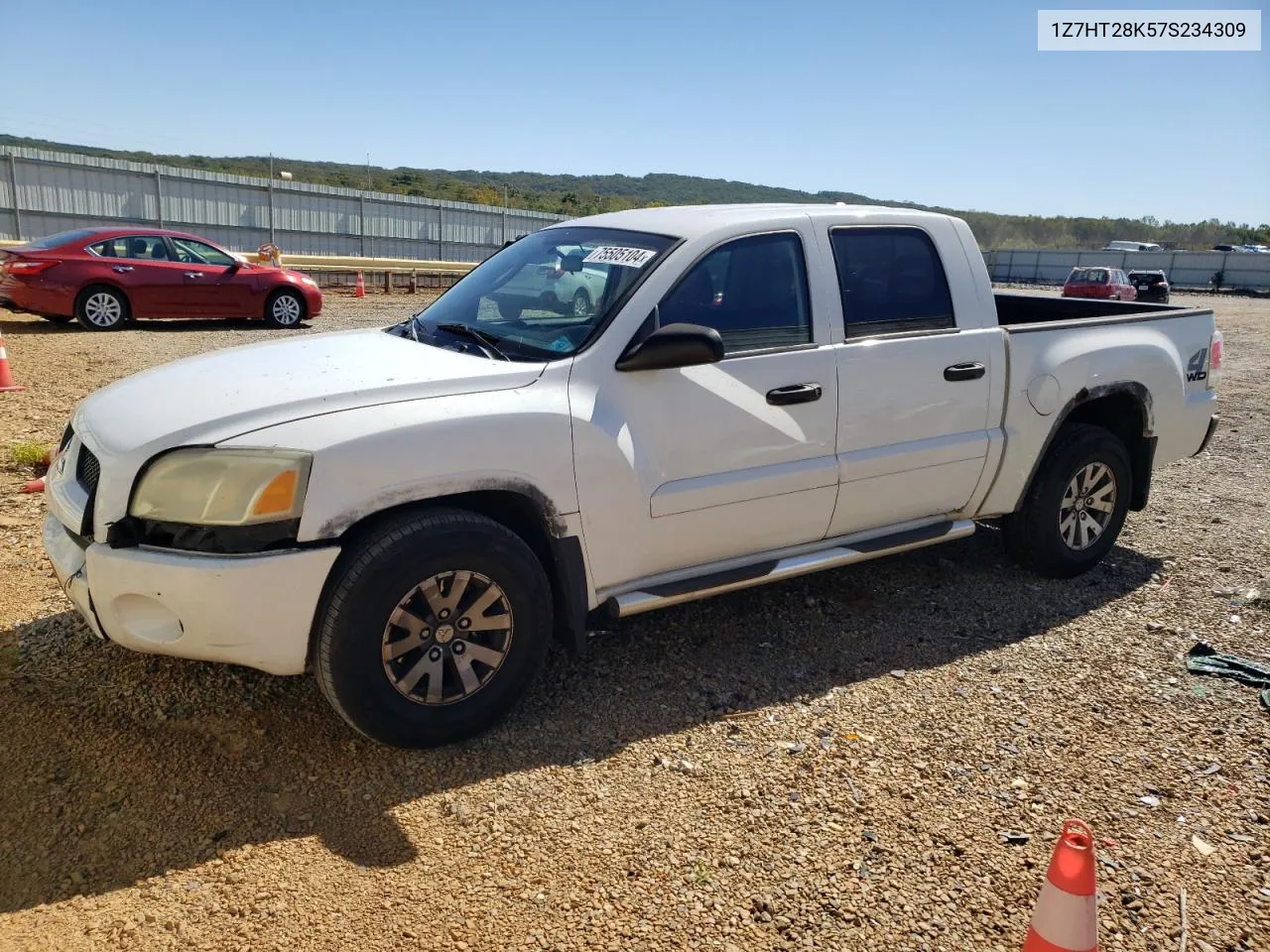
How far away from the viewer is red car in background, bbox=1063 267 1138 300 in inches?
1086

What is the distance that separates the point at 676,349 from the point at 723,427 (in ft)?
1.46

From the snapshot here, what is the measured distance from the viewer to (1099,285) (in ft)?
91.2

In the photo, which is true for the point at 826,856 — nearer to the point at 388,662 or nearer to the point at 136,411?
the point at 388,662

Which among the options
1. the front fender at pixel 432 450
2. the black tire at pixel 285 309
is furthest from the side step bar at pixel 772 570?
the black tire at pixel 285 309

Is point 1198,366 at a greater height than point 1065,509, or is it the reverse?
point 1198,366

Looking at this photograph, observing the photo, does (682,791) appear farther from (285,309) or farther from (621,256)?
(285,309)

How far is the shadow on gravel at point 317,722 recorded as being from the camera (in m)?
2.92

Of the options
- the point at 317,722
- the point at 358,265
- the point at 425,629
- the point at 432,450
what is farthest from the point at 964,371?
the point at 358,265

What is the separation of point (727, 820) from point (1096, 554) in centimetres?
329

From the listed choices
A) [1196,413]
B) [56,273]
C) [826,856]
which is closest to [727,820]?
[826,856]

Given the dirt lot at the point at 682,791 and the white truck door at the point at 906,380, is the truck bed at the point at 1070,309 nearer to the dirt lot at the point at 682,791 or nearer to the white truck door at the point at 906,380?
the white truck door at the point at 906,380

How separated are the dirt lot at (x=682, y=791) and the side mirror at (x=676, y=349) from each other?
1.35m

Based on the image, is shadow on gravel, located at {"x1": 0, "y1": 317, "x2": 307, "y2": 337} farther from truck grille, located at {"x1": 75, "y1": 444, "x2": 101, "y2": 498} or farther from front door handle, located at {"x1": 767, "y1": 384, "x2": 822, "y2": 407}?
front door handle, located at {"x1": 767, "y1": 384, "x2": 822, "y2": 407}

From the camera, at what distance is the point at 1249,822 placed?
3215 mm
